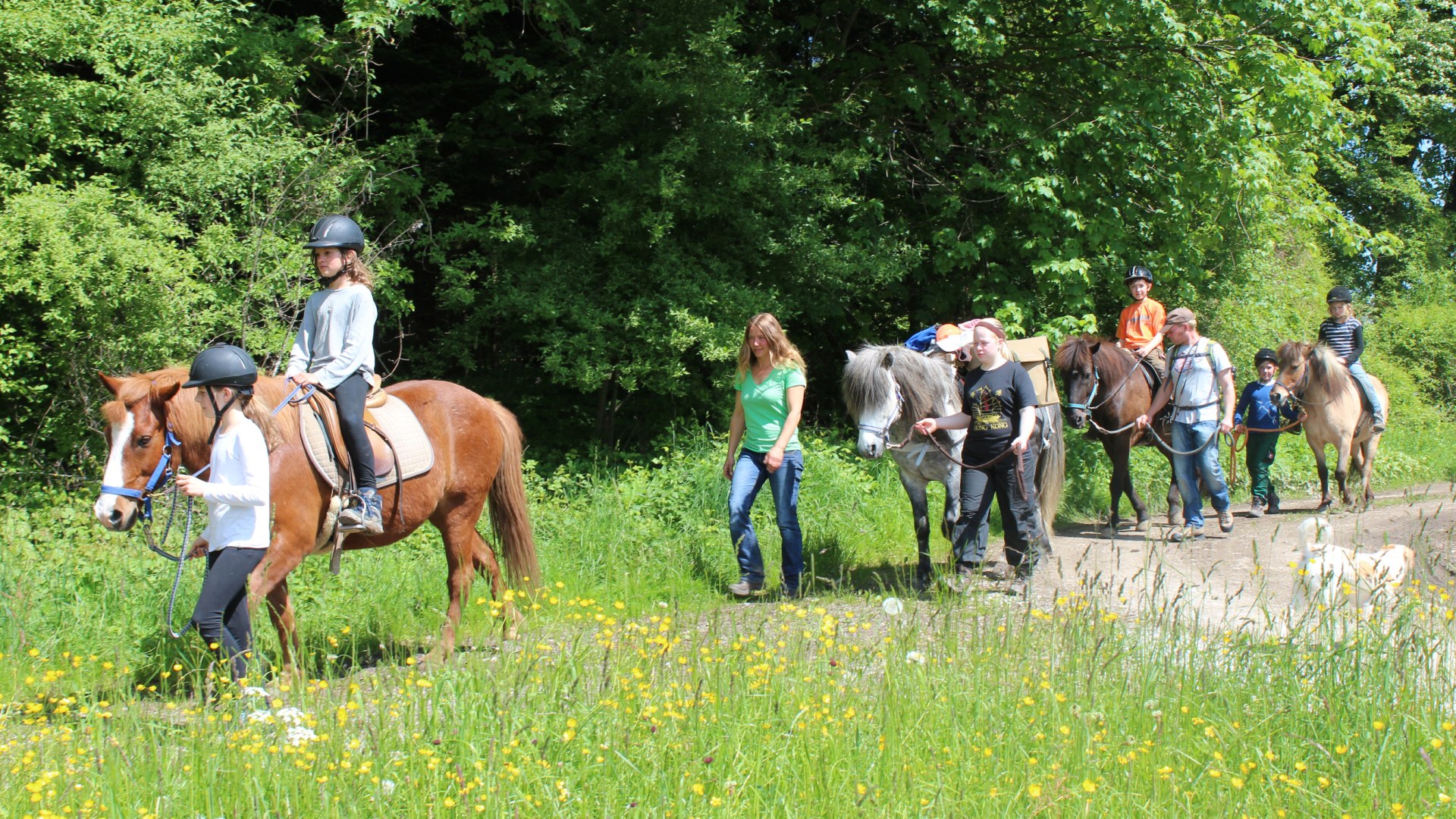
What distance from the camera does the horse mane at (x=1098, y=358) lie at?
991 cm

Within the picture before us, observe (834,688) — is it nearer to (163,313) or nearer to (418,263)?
(163,313)

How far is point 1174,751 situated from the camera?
3764mm

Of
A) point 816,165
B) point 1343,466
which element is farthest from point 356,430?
point 1343,466

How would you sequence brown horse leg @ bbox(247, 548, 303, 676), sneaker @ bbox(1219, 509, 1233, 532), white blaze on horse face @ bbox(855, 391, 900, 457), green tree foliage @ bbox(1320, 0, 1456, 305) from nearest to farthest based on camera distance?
brown horse leg @ bbox(247, 548, 303, 676) < white blaze on horse face @ bbox(855, 391, 900, 457) < sneaker @ bbox(1219, 509, 1233, 532) < green tree foliage @ bbox(1320, 0, 1456, 305)

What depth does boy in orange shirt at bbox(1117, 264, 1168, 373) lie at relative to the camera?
1034cm

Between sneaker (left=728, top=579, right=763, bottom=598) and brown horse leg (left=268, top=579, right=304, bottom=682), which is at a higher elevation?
brown horse leg (left=268, top=579, right=304, bottom=682)

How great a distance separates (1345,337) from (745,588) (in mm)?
8196

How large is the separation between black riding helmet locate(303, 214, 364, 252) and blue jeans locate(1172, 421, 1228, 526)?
718 cm

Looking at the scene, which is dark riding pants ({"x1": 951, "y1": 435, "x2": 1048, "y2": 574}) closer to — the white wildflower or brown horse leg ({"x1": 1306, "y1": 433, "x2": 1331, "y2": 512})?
the white wildflower

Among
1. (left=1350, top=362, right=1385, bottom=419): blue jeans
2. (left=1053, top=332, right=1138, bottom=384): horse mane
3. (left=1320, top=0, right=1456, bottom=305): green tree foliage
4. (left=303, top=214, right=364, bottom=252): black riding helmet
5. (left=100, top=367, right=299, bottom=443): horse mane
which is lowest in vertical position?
(left=1350, top=362, right=1385, bottom=419): blue jeans

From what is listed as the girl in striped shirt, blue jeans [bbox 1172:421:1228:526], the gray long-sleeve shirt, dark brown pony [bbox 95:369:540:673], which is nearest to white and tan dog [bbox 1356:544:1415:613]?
blue jeans [bbox 1172:421:1228:526]

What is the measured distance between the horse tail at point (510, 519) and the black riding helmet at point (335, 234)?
140cm

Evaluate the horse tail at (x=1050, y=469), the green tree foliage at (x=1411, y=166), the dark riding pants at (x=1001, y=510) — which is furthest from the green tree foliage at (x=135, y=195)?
the green tree foliage at (x=1411, y=166)

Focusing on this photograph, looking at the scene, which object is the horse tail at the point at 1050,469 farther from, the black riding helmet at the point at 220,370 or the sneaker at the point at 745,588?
the black riding helmet at the point at 220,370
